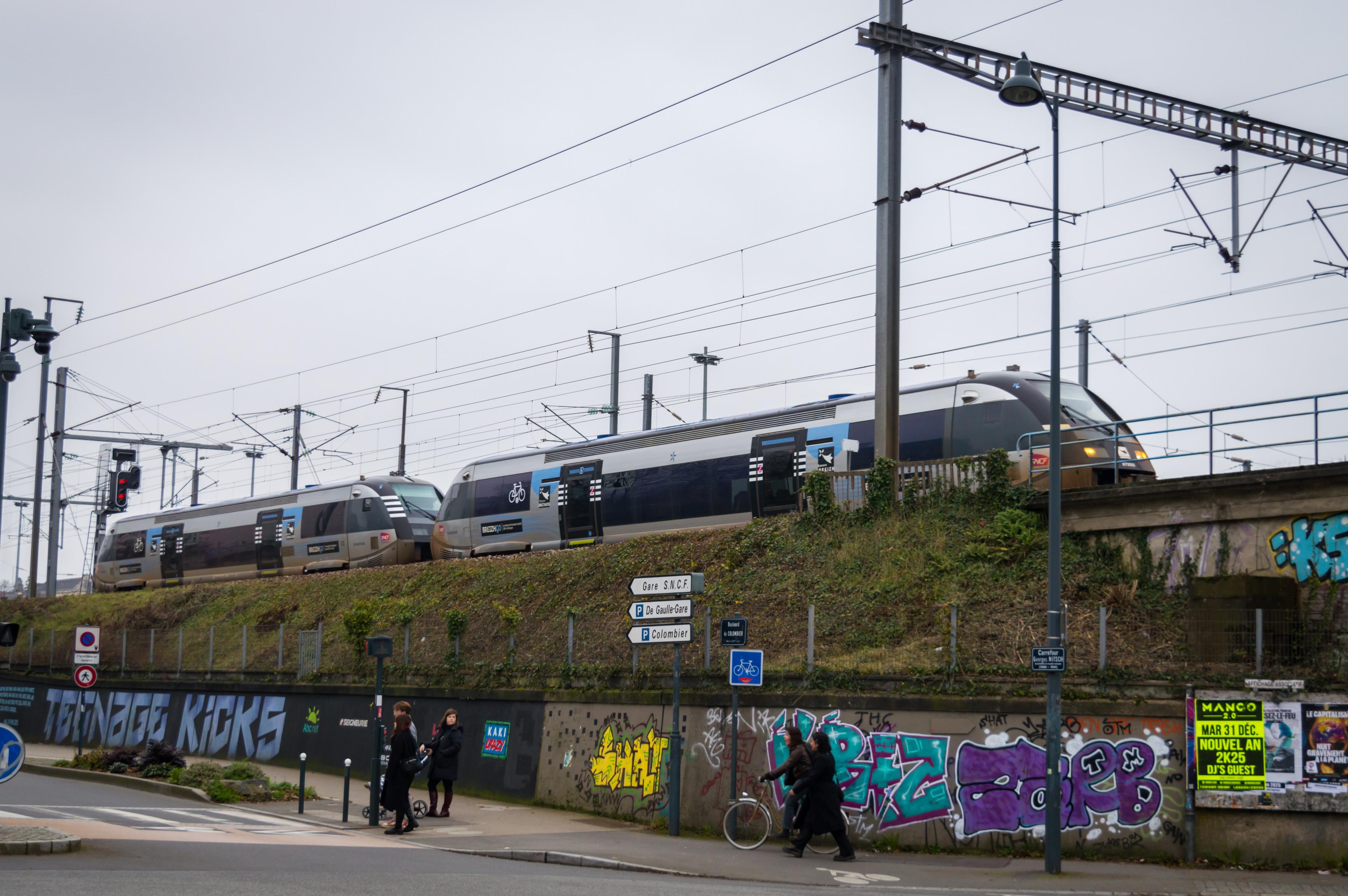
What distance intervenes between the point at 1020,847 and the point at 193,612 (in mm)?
30073

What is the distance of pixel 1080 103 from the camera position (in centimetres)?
2042

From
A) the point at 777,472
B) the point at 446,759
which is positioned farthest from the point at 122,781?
the point at 777,472

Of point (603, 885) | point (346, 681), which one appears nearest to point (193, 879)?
point (603, 885)

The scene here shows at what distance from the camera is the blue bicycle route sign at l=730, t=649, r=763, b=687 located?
16.7 meters

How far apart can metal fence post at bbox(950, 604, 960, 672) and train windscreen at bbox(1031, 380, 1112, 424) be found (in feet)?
18.0

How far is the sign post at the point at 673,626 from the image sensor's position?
56.2 feet

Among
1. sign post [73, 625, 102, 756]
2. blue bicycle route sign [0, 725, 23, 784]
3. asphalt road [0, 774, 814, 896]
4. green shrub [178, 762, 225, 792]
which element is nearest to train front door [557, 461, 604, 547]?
green shrub [178, 762, 225, 792]

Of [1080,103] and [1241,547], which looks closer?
[1241,547]

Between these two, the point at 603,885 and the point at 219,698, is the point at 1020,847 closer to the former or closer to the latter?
the point at 603,885

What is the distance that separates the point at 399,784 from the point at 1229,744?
10698 millimetres

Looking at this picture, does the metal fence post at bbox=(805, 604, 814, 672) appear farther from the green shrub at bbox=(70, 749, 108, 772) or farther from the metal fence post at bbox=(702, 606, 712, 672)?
the green shrub at bbox=(70, 749, 108, 772)

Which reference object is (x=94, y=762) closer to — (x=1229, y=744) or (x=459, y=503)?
(x=459, y=503)

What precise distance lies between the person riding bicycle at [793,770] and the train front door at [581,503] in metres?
14.1

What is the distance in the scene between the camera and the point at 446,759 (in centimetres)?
1873
